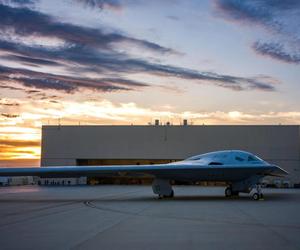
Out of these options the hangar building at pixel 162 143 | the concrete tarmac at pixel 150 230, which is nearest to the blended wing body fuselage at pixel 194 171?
the concrete tarmac at pixel 150 230

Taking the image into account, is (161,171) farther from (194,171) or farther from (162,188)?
(194,171)

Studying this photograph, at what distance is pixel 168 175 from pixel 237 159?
14.6 feet

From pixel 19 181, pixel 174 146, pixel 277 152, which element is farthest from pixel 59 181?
pixel 277 152

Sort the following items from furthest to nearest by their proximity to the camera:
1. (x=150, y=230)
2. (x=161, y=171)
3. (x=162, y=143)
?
(x=162, y=143)
(x=161, y=171)
(x=150, y=230)

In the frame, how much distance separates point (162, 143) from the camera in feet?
228

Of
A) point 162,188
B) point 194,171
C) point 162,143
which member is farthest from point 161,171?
point 162,143

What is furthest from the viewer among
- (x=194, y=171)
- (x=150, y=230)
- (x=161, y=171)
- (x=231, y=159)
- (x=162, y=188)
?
(x=162, y=188)

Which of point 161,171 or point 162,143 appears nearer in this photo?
point 161,171

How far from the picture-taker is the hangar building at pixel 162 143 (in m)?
67.8

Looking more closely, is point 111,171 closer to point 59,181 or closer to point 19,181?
point 59,181

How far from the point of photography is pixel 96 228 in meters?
14.0

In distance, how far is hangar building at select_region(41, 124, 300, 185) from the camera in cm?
6781

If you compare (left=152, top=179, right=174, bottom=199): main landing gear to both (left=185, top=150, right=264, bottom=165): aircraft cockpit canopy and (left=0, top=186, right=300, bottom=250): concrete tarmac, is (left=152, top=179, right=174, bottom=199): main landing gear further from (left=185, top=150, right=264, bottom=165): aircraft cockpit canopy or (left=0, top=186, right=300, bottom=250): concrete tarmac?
(left=0, top=186, right=300, bottom=250): concrete tarmac

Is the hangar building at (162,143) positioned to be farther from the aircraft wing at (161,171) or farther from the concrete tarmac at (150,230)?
the concrete tarmac at (150,230)
